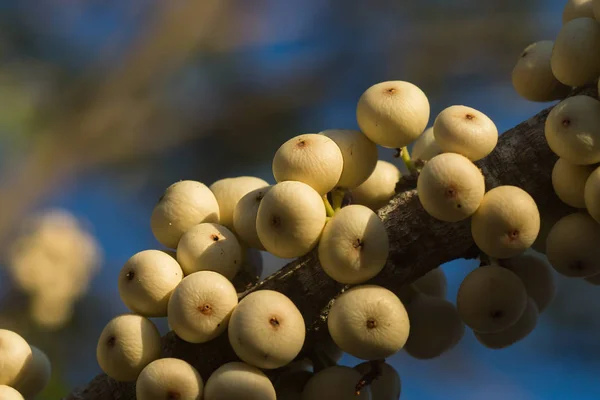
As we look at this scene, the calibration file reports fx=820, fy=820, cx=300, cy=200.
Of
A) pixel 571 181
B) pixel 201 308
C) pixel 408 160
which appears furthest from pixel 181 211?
pixel 571 181

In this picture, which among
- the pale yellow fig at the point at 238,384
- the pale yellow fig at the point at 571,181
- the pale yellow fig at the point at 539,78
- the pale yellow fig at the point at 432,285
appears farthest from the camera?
the pale yellow fig at the point at 432,285

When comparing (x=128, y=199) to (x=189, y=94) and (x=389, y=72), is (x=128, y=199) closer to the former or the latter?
(x=189, y=94)

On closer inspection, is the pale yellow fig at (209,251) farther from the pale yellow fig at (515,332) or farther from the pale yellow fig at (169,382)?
the pale yellow fig at (515,332)

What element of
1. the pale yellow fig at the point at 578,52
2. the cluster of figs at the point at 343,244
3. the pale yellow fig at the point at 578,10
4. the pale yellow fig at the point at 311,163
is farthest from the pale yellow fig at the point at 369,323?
the pale yellow fig at the point at 578,10

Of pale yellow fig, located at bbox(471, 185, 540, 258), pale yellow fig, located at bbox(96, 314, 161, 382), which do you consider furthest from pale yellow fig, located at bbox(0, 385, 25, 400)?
pale yellow fig, located at bbox(471, 185, 540, 258)

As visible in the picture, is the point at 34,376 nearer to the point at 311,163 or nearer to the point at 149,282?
the point at 149,282

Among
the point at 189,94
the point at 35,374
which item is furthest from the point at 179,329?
the point at 189,94

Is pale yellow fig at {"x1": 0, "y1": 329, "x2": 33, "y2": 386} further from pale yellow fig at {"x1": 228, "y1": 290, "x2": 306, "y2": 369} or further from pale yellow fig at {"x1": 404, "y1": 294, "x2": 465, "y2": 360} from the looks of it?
pale yellow fig at {"x1": 404, "y1": 294, "x2": 465, "y2": 360}
